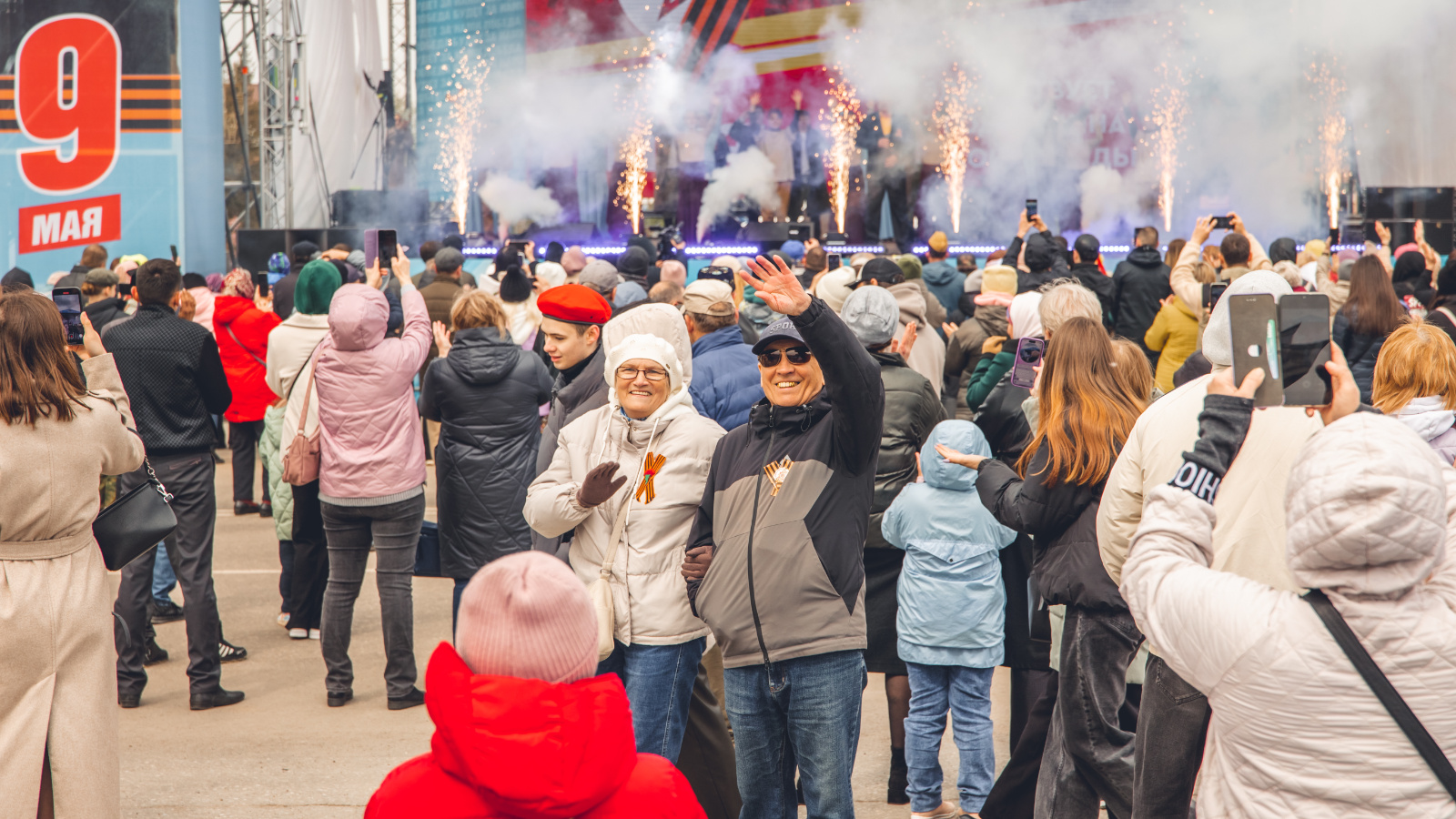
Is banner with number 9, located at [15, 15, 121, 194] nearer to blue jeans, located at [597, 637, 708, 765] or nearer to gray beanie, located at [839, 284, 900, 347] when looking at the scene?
gray beanie, located at [839, 284, 900, 347]

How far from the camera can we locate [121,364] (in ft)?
16.5

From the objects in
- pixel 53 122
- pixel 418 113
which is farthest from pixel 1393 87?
pixel 53 122

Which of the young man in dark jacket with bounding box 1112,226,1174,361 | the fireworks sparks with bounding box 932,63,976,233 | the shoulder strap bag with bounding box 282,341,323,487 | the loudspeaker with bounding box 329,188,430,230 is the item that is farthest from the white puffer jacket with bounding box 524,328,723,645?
the fireworks sparks with bounding box 932,63,976,233

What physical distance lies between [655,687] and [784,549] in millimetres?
617

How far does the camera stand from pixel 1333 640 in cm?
171

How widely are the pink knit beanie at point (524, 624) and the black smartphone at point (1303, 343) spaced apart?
1.22 m

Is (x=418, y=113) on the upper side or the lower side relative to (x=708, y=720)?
upper

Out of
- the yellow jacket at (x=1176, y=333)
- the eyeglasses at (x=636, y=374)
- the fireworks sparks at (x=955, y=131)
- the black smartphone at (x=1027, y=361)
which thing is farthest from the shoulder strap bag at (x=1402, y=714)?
the fireworks sparks at (x=955, y=131)

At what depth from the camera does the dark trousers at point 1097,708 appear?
317cm

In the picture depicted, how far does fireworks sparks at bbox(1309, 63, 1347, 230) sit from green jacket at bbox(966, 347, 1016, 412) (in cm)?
2006

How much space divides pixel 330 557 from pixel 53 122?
10266mm

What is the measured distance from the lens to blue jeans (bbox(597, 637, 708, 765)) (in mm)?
3189

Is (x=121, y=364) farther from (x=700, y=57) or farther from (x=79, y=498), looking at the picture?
(x=700, y=57)

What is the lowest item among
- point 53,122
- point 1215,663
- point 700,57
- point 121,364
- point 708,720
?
point 708,720
